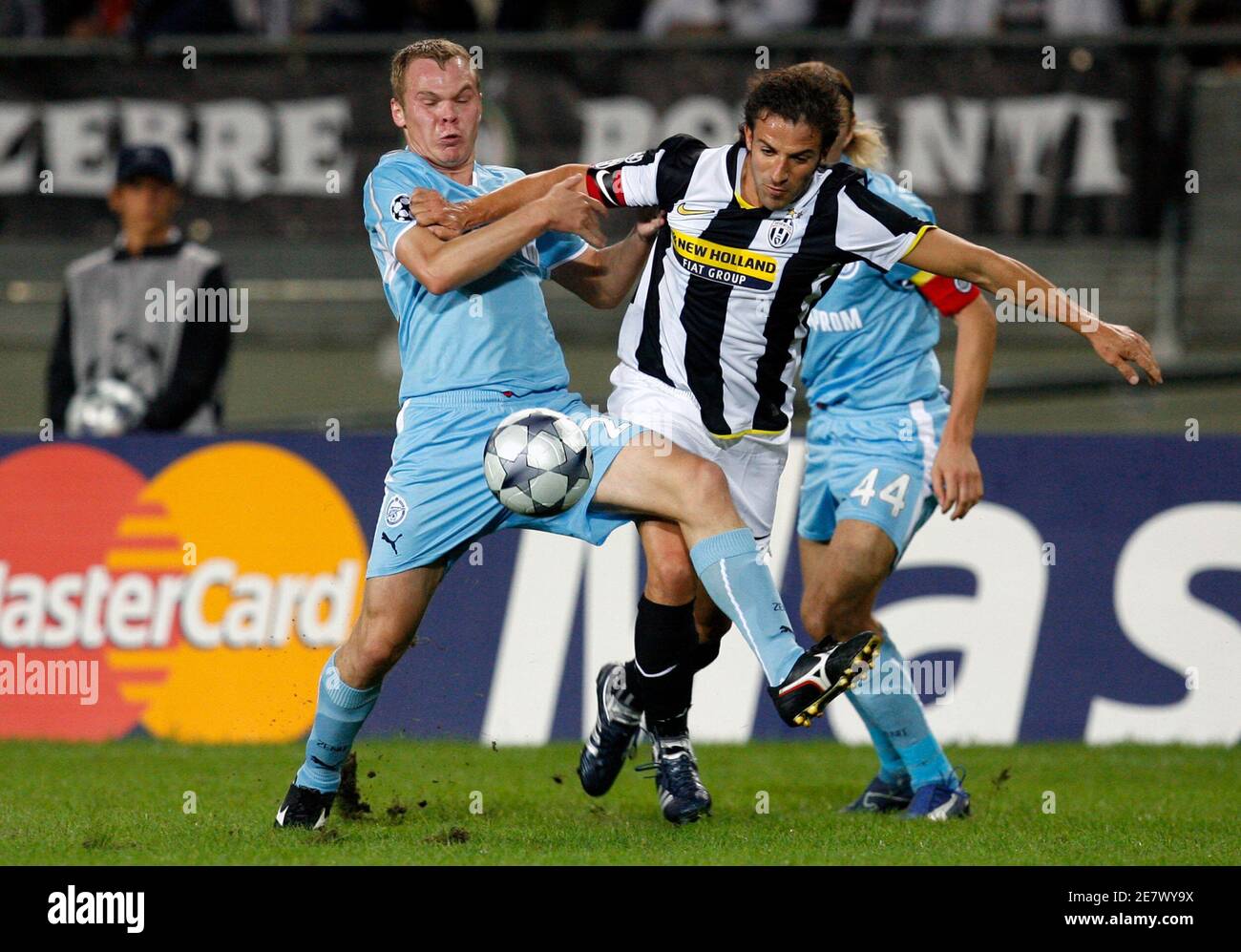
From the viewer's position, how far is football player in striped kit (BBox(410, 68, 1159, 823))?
540 cm

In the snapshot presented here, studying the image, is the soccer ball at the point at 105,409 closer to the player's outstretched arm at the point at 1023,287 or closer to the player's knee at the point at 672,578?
the player's knee at the point at 672,578

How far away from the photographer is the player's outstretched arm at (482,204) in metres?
5.48

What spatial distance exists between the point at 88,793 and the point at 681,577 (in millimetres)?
2579

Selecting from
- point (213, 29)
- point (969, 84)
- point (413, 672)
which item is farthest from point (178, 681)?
point (969, 84)

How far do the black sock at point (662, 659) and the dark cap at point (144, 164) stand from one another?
448 centimetres

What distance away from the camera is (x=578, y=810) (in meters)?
6.41

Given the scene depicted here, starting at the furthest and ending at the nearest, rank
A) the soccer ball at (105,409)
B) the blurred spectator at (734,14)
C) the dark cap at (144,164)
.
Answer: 1. the blurred spectator at (734,14)
2. the dark cap at (144,164)
3. the soccer ball at (105,409)

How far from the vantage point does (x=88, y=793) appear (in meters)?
6.67

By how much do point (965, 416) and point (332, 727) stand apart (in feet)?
7.75

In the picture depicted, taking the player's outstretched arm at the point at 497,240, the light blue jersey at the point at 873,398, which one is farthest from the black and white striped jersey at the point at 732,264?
the light blue jersey at the point at 873,398

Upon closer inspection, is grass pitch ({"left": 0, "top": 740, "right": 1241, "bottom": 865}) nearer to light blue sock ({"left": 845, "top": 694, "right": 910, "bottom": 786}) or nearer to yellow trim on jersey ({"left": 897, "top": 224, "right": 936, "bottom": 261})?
light blue sock ({"left": 845, "top": 694, "right": 910, "bottom": 786})

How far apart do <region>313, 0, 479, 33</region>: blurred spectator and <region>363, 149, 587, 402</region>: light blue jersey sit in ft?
17.1

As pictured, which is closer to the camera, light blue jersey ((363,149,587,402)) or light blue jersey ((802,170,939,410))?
light blue jersey ((363,149,587,402))
